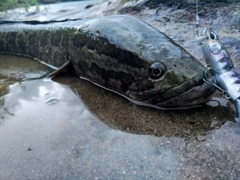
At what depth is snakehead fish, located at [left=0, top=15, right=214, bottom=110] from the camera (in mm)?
2252

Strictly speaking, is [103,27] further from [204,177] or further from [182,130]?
[204,177]

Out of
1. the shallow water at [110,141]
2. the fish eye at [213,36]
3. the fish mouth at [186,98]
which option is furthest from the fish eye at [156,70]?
the fish eye at [213,36]

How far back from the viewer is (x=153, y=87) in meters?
2.38

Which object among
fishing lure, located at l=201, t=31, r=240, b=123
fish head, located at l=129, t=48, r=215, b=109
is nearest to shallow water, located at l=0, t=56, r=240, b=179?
fish head, located at l=129, t=48, r=215, b=109

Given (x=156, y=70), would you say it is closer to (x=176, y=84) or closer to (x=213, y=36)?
(x=176, y=84)

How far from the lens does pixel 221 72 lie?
87.4 inches

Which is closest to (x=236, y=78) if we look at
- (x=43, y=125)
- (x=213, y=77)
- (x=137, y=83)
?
(x=213, y=77)

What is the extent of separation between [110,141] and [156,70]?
0.79 m

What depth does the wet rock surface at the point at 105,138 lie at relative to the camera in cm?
172

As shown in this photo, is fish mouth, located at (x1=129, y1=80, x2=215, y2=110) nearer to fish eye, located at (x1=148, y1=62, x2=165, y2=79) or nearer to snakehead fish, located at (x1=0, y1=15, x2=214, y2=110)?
snakehead fish, located at (x1=0, y1=15, x2=214, y2=110)

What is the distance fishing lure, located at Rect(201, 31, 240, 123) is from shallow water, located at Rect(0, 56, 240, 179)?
220mm

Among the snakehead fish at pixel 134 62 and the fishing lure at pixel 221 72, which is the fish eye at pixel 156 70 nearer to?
the snakehead fish at pixel 134 62

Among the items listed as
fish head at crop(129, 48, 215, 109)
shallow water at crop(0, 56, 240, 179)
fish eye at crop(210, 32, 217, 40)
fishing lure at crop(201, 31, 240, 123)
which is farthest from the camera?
fish eye at crop(210, 32, 217, 40)

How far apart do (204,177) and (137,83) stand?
1.17 m
